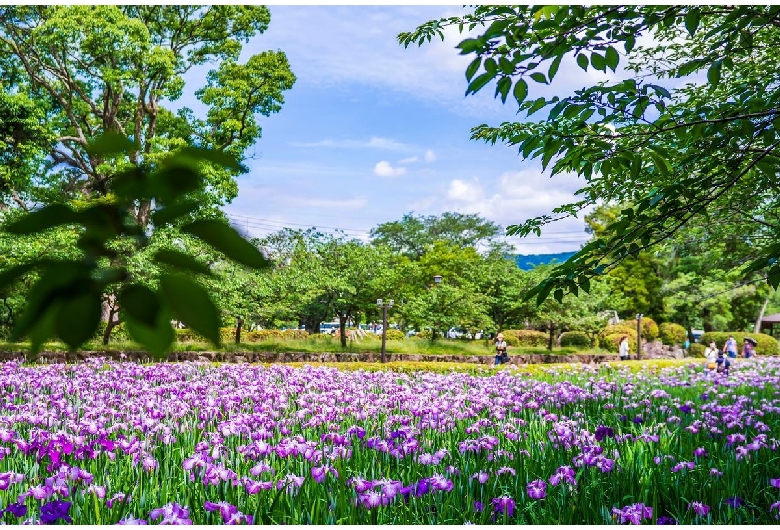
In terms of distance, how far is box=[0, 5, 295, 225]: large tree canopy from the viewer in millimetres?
17391

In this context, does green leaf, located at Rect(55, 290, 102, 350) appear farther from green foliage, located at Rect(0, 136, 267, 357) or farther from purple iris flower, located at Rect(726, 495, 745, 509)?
purple iris flower, located at Rect(726, 495, 745, 509)

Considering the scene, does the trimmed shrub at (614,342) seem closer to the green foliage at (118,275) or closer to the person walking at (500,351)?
the person walking at (500,351)

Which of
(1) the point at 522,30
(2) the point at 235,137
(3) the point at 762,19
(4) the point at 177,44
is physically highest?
(4) the point at 177,44

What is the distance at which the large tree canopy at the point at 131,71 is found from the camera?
17.4 metres

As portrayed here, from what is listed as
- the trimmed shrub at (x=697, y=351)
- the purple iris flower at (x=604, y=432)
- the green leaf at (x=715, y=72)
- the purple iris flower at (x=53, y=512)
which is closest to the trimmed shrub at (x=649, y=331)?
the trimmed shrub at (x=697, y=351)

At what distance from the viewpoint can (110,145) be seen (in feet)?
2.07

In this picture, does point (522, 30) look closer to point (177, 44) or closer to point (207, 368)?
point (207, 368)

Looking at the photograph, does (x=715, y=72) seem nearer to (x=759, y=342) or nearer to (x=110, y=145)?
(x=110, y=145)

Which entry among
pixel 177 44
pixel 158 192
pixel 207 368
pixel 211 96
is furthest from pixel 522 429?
pixel 177 44

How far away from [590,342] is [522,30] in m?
27.6

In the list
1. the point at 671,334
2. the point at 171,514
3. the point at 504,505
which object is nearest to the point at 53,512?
the point at 171,514

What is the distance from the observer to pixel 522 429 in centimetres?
513

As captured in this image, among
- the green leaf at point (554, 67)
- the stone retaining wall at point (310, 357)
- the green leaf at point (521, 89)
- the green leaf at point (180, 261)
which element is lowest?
the stone retaining wall at point (310, 357)

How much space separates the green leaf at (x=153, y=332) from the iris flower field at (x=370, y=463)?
227 cm
